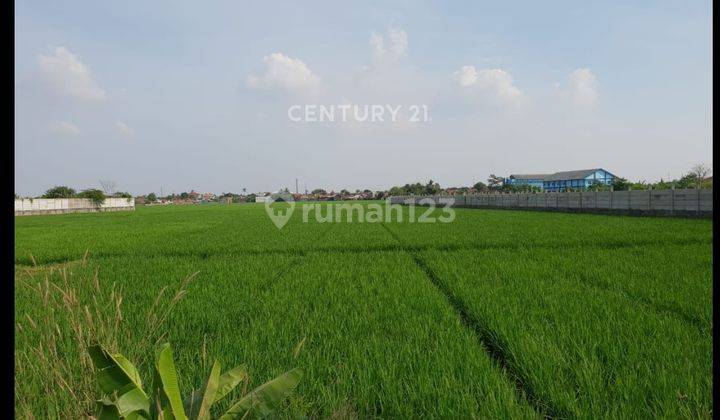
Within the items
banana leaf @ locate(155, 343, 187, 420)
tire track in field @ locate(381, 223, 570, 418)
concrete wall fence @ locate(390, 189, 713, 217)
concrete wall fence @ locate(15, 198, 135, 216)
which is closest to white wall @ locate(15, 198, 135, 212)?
concrete wall fence @ locate(15, 198, 135, 216)

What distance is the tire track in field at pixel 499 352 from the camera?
2.07 m

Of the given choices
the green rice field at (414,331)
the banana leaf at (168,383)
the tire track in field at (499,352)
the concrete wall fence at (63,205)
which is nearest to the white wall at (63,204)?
the concrete wall fence at (63,205)

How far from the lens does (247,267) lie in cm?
666

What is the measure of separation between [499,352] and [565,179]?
278 ft

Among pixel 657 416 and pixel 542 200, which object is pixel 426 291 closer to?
pixel 657 416

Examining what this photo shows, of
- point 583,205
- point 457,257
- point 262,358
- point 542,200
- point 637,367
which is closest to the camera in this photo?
point 637,367

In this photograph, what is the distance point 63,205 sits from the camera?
45469mm

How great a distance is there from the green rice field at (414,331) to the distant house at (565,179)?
70.8 meters

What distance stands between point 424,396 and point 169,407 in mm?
1401

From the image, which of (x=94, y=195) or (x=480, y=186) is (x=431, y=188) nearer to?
(x=480, y=186)

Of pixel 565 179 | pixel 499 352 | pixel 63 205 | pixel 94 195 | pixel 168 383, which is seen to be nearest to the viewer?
pixel 168 383

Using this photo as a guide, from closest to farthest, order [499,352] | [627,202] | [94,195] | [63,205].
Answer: [499,352], [627,202], [63,205], [94,195]

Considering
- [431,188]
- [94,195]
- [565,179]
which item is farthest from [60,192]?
[565,179]

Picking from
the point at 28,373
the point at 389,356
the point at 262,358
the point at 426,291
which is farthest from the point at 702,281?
the point at 28,373
